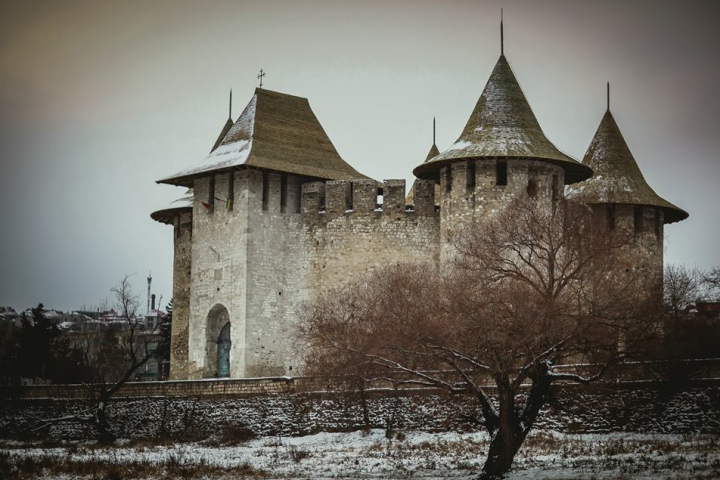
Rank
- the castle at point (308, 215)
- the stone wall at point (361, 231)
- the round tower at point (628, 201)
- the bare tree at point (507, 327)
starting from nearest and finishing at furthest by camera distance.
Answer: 1. the bare tree at point (507, 327)
2. the castle at point (308, 215)
3. the round tower at point (628, 201)
4. the stone wall at point (361, 231)

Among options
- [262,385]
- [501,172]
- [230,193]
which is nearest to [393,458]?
[262,385]

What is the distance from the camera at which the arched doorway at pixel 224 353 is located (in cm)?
4628

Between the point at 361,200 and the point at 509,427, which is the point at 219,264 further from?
the point at 509,427

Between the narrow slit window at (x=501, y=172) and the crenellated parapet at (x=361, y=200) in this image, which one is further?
the crenellated parapet at (x=361, y=200)

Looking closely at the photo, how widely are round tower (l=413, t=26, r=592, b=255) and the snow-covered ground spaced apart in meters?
8.76

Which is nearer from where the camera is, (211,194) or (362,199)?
(362,199)

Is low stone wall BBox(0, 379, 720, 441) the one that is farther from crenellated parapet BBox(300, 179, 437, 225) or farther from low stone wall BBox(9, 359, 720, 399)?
crenellated parapet BBox(300, 179, 437, 225)

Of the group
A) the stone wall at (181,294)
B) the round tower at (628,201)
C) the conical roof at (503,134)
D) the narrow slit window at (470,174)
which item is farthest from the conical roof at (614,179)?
the stone wall at (181,294)

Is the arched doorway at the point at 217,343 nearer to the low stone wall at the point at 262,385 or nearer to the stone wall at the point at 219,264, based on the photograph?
the stone wall at the point at 219,264

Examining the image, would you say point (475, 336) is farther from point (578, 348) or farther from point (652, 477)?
point (652, 477)

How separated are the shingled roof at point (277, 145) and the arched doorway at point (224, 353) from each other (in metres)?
5.69

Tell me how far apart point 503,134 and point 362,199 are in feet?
19.3

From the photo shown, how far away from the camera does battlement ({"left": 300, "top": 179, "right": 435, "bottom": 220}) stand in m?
44.9

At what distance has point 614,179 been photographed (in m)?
44.9
